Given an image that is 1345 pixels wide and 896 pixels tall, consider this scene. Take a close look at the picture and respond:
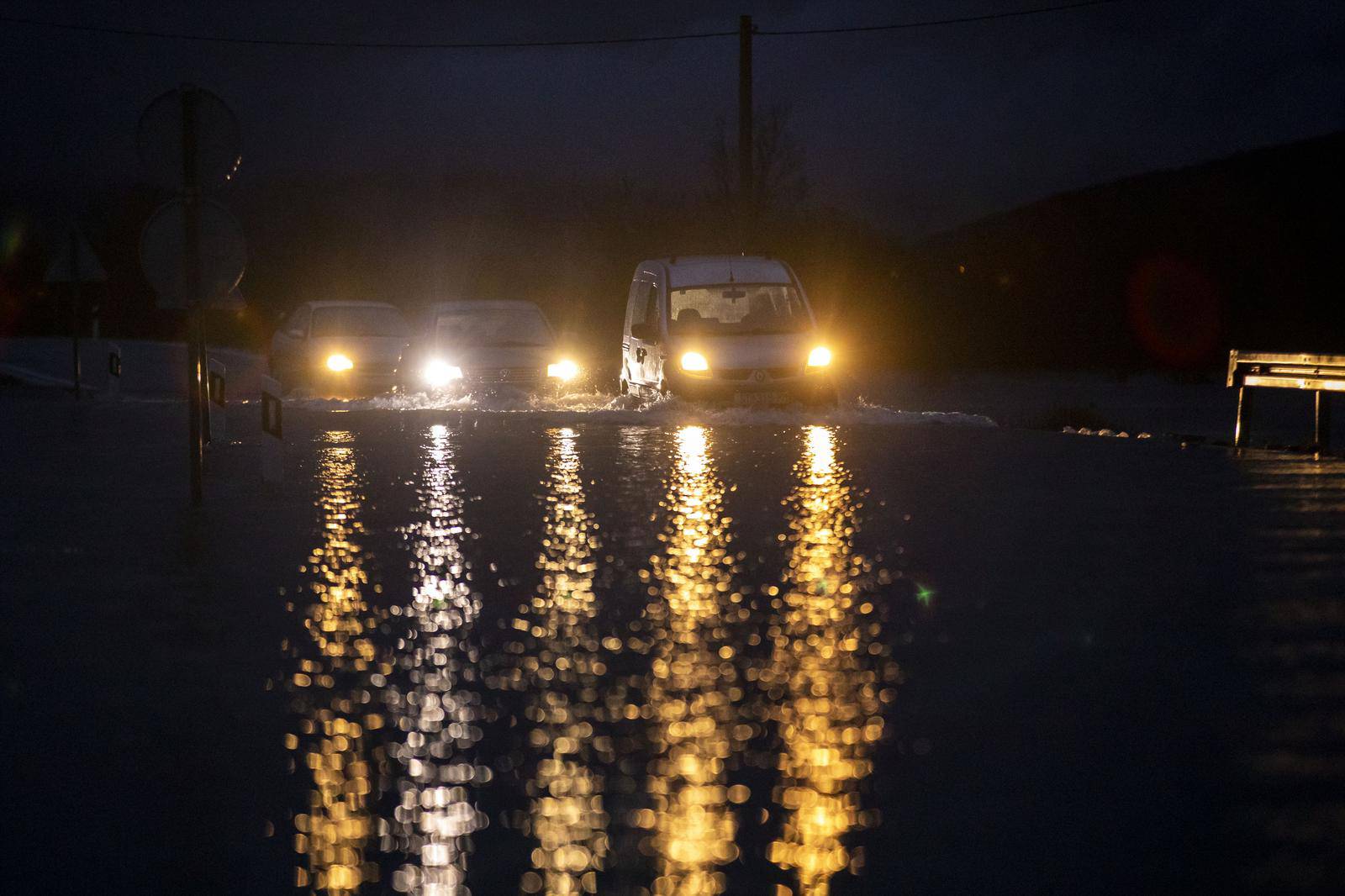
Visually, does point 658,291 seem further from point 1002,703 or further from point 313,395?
point 1002,703

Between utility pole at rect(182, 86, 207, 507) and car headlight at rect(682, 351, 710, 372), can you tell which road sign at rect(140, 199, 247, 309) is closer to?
utility pole at rect(182, 86, 207, 507)

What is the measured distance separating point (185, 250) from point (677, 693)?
23.8ft

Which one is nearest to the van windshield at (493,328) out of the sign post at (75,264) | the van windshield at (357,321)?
the van windshield at (357,321)

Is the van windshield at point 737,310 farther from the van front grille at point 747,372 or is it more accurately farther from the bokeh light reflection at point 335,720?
the bokeh light reflection at point 335,720

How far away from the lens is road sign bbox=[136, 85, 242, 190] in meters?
12.6

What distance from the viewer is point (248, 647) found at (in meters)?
7.77

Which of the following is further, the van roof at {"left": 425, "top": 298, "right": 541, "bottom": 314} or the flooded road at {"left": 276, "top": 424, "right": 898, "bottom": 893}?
the van roof at {"left": 425, "top": 298, "right": 541, "bottom": 314}

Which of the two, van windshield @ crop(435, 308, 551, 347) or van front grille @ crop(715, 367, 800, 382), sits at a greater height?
van windshield @ crop(435, 308, 551, 347)

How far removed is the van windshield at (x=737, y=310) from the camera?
21641 mm

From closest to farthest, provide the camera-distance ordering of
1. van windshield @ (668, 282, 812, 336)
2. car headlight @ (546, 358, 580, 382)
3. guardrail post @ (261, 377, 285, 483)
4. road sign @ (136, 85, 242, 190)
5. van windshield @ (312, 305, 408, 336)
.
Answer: road sign @ (136, 85, 242, 190)
guardrail post @ (261, 377, 285, 483)
van windshield @ (668, 282, 812, 336)
car headlight @ (546, 358, 580, 382)
van windshield @ (312, 305, 408, 336)

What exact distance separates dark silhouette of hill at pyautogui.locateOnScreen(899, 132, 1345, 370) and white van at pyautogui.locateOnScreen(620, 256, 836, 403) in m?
22.2

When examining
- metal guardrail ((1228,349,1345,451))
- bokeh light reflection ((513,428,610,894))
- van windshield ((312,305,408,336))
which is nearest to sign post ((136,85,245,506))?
bokeh light reflection ((513,428,610,894))

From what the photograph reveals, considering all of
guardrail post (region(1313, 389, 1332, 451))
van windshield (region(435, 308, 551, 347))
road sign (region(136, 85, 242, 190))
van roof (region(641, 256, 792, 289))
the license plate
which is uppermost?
road sign (region(136, 85, 242, 190))

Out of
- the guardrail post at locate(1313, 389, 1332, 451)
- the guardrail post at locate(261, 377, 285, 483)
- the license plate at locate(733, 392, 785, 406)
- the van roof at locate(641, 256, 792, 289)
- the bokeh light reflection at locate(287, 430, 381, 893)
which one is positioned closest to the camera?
the bokeh light reflection at locate(287, 430, 381, 893)
